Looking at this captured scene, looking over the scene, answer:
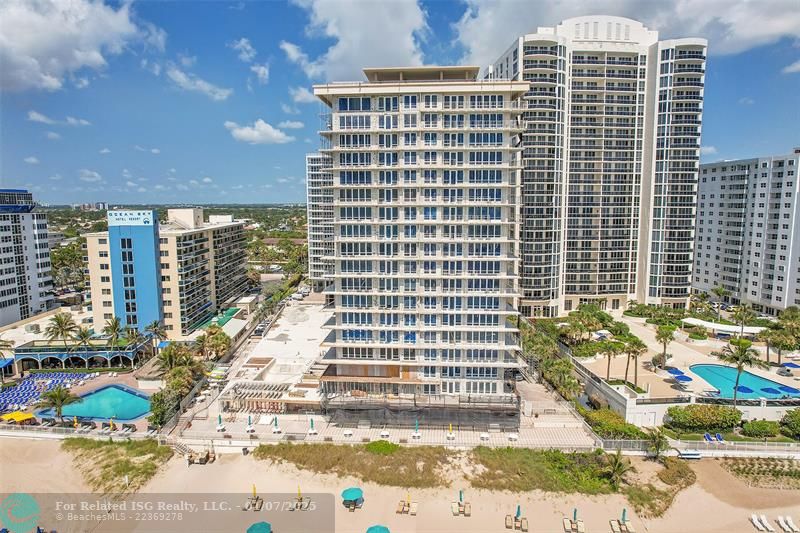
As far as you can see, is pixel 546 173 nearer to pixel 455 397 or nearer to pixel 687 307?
pixel 687 307

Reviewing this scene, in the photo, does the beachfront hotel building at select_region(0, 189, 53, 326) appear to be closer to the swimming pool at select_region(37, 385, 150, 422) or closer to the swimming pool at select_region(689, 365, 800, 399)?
the swimming pool at select_region(37, 385, 150, 422)

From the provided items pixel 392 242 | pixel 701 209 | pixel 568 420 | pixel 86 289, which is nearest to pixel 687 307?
pixel 701 209

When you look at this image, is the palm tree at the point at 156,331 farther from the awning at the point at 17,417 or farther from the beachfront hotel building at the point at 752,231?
the beachfront hotel building at the point at 752,231

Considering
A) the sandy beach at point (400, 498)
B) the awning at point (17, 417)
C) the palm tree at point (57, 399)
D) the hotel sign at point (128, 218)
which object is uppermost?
the hotel sign at point (128, 218)

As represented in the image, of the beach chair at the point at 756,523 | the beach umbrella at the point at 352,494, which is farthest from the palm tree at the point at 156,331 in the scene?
the beach chair at the point at 756,523

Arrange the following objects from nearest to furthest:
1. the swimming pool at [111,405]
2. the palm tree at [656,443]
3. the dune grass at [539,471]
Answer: the dune grass at [539,471]
the palm tree at [656,443]
the swimming pool at [111,405]

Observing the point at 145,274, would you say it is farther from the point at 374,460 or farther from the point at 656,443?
the point at 656,443

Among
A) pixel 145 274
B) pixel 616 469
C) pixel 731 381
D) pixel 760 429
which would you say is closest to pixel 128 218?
pixel 145 274
